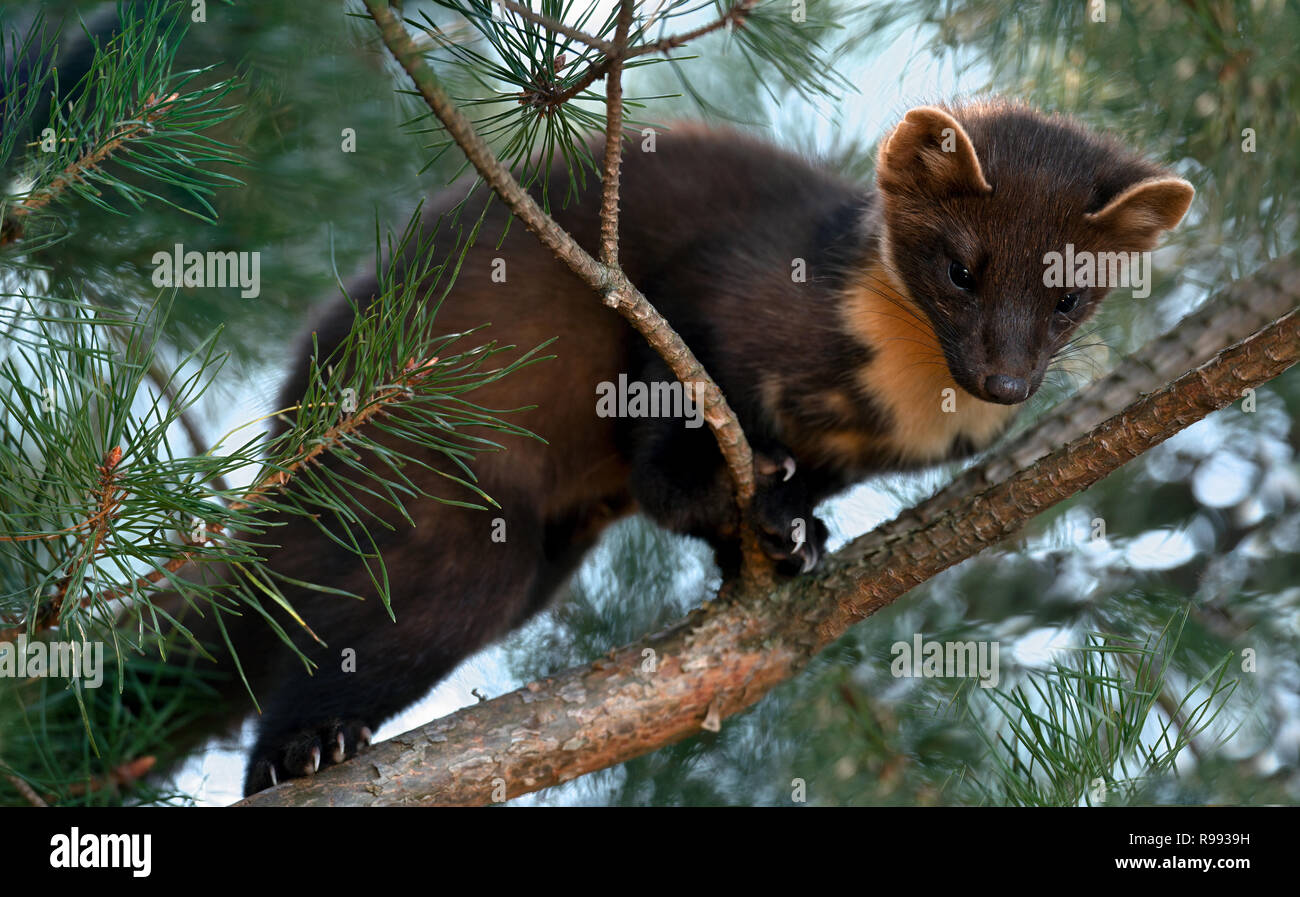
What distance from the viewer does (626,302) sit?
8.46 feet

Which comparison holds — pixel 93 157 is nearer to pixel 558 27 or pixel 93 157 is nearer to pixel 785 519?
pixel 558 27

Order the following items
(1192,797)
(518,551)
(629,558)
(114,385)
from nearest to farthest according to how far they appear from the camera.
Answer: (114,385), (1192,797), (518,551), (629,558)

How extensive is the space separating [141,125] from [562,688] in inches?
70.5

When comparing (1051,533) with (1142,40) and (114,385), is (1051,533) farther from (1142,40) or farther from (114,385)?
(114,385)

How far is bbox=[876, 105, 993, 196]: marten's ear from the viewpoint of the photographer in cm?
334

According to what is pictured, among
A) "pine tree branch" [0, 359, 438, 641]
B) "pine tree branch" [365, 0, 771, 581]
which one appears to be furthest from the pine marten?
"pine tree branch" [0, 359, 438, 641]

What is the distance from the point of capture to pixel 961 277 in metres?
3.39

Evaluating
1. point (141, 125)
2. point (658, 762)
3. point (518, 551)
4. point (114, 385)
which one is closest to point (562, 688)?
point (518, 551)

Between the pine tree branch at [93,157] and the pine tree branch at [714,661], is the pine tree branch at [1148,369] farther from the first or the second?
the pine tree branch at [93,157]

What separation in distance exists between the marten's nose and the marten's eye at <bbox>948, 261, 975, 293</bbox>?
346 mm

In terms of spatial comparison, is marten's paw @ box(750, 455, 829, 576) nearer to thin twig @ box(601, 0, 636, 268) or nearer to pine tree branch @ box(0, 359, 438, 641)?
thin twig @ box(601, 0, 636, 268)

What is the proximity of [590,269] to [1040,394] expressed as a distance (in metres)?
2.50

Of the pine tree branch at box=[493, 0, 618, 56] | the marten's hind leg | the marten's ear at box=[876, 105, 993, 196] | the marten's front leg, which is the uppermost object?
the marten's ear at box=[876, 105, 993, 196]

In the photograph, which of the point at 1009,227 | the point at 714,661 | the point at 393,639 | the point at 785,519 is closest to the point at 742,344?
the point at 785,519
